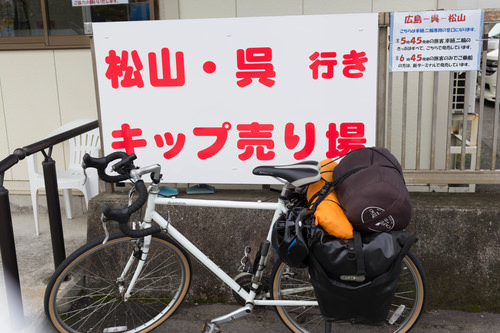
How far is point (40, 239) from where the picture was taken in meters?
5.13

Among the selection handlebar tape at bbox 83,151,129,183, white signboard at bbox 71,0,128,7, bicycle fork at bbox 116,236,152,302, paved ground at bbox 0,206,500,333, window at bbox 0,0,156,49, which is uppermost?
white signboard at bbox 71,0,128,7

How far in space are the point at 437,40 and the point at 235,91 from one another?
152 cm

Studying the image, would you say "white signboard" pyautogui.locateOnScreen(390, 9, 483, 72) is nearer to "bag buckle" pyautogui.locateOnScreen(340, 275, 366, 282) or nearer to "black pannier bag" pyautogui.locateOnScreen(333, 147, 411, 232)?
"black pannier bag" pyautogui.locateOnScreen(333, 147, 411, 232)

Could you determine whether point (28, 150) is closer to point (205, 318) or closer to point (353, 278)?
point (205, 318)

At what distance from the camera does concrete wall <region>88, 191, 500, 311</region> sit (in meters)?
3.80

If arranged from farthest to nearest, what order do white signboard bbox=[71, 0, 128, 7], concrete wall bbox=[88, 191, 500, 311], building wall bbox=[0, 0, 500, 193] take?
white signboard bbox=[71, 0, 128, 7] < building wall bbox=[0, 0, 500, 193] < concrete wall bbox=[88, 191, 500, 311]

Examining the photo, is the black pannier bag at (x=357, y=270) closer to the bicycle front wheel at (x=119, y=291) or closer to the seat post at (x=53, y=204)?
the bicycle front wheel at (x=119, y=291)

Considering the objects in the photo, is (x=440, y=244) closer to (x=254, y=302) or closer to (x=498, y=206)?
(x=498, y=206)

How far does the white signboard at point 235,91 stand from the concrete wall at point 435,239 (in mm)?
339

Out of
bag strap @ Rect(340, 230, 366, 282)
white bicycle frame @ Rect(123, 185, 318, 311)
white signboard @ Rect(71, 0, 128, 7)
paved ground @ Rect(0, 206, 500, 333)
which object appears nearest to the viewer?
bag strap @ Rect(340, 230, 366, 282)

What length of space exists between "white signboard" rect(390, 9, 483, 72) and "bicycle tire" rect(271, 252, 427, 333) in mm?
1442

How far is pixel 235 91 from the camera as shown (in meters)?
3.85

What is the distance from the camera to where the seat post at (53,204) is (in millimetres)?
3807

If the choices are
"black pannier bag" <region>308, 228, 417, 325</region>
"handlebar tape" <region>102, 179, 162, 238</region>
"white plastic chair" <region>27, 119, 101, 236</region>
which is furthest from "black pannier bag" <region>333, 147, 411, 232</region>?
"white plastic chair" <region>27, 119, 101, 236</region>
